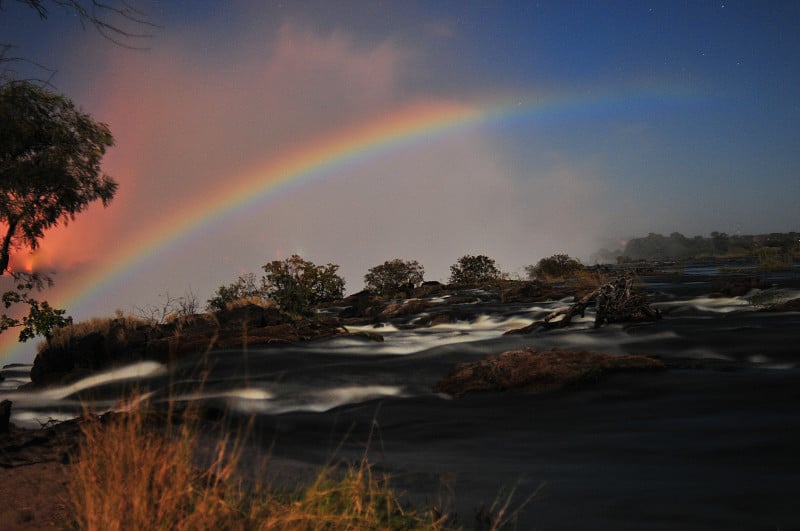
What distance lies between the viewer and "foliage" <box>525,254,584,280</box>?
37.1 metres

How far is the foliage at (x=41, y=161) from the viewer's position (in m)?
18.3

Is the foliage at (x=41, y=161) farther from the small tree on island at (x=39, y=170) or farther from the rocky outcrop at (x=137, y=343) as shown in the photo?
the rocky outcrop at (x=137, y=343)

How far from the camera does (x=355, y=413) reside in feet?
28.6

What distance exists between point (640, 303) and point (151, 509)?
13.8 m

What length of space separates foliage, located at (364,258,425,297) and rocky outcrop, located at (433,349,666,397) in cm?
2413

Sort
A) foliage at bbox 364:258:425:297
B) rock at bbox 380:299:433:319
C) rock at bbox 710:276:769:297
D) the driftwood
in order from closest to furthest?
the driftwood, rock at bbox 710:276:769:297, rock at bbox 380:299:433:319, foliage at bbox 364:258:425:297

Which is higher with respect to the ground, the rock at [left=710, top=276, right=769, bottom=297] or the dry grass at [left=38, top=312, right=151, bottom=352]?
the dry grass at [left=38, top=312, right=151, bottom=352]

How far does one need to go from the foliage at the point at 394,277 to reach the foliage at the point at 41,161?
1732 cm

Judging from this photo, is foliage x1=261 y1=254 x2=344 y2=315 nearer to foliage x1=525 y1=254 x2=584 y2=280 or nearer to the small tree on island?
the small tree on island

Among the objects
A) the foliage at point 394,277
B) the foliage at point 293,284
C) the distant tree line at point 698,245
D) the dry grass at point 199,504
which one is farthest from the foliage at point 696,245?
the dry grass at point 199,504

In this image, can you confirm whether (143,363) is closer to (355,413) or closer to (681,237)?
(355,413)

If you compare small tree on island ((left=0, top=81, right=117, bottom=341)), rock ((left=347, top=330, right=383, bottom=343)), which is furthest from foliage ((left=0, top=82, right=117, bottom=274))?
rock ((left=347, top=330, right=383, bottom=343))

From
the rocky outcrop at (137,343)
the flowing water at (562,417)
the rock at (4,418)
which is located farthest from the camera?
the rocky outcrop at (137,343)

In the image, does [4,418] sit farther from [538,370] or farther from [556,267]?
[556,267]
